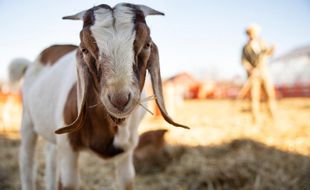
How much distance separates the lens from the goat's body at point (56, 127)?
6.31 feet

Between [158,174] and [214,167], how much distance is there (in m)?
0.67

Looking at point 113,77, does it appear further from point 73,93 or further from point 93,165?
point 93,165

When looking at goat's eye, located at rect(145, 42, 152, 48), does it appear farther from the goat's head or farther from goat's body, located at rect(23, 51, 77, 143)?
goat's body, located at rect(23, 51, 77, 143)

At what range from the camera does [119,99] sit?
46.8 inches

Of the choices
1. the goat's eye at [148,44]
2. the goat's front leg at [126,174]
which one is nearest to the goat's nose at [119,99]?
the goat's eye at [148,44]

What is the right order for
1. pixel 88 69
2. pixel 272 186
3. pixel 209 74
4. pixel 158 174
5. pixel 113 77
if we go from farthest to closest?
1. pixel 209 74
2. pixel 158 174
3. pixel 272 186
4. pixel 88 69
5. pixel 113 77

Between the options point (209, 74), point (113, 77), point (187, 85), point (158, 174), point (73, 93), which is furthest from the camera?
point (209, 74)

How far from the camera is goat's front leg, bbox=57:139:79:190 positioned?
6.33ft

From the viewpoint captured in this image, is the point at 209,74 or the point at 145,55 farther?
the point at 209,74

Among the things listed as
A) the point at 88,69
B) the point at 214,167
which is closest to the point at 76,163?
the point at 88,69

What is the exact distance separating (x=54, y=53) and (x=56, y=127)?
3.23 ft

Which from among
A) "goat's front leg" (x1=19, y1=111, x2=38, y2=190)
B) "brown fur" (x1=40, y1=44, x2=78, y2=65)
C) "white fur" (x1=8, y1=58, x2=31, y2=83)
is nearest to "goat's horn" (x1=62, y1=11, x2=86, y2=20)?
"brown fur" (x1=40, y1=44, x2=78, y2=65)

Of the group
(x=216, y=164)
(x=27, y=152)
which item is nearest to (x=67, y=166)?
(x=27, y=152)

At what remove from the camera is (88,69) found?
1427 millimetres
